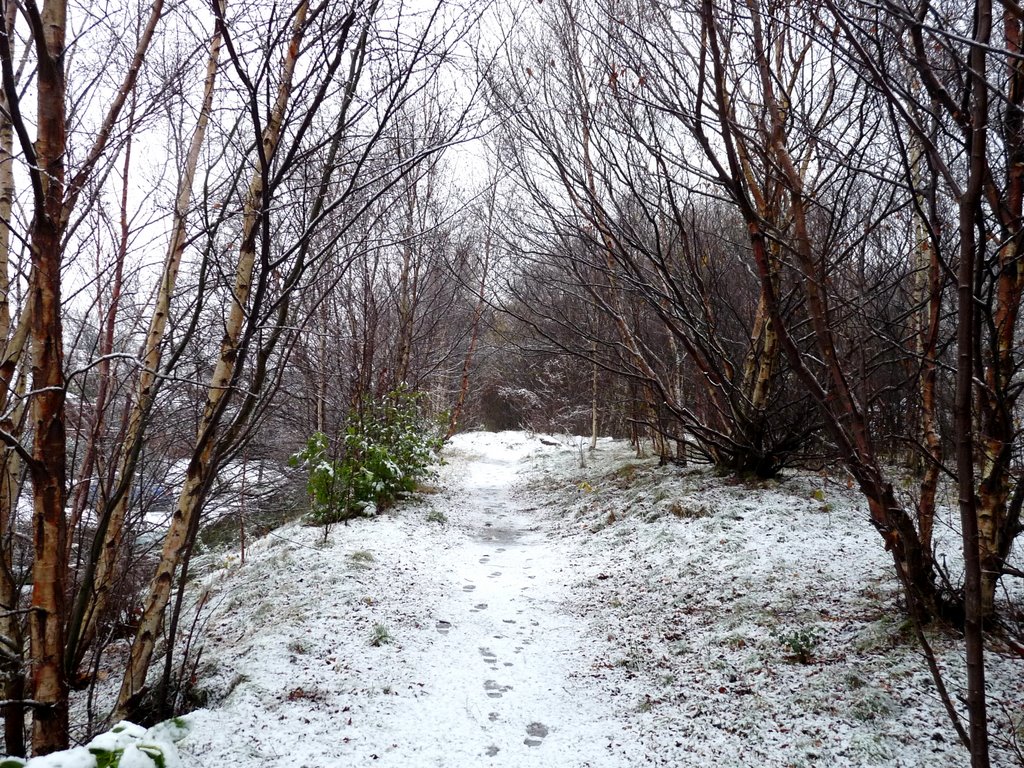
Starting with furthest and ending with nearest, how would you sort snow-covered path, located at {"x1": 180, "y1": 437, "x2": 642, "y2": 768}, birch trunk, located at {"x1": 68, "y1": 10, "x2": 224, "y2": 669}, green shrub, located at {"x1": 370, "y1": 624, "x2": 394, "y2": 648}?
green shrub, located at {"x1": 370, "y1": 624, "x2": 394, "y2": 648}, birch trunk, located at {"x1": 68, "y1": 10, "x2": 224, "y2": 669}, snow-covered path, located at {"x1": 180, "y1": 437, "x2": 642, "y2": 768}

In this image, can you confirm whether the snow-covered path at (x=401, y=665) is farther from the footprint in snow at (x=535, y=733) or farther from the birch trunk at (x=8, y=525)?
the birch trunk at (x=8, y=525)

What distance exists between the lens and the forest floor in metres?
2.87

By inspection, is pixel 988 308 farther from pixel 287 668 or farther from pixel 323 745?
pixel 287 668

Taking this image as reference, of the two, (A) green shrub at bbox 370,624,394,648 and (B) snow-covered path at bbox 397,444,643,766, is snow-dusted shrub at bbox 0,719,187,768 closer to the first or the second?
(B) snow-covered path at bbox 397,444,643,766

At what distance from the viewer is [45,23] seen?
2.42 metres

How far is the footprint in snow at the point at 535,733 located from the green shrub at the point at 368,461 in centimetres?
422

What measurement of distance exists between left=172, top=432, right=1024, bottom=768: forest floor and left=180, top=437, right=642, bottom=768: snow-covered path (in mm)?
17

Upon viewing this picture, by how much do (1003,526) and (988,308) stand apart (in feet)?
6.05

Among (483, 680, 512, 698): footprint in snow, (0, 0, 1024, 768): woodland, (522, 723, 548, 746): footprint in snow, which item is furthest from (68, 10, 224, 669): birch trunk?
(522, 723, 548, 746): footprint in snow

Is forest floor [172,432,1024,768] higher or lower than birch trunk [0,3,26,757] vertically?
lower

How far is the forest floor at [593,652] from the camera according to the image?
9.41 ft

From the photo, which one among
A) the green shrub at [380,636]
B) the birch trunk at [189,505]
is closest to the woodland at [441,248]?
the birch trunk at [189,505]

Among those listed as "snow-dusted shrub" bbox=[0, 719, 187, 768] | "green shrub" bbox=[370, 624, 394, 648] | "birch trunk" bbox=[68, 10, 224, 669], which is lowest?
"green shrub" bbox=[370, 624, 394, 648]

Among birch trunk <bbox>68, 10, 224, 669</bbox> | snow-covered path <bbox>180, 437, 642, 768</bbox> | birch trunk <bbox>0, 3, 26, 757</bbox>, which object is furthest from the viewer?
birch trunk <bbox>68, 10, 224, 669</bbox>
